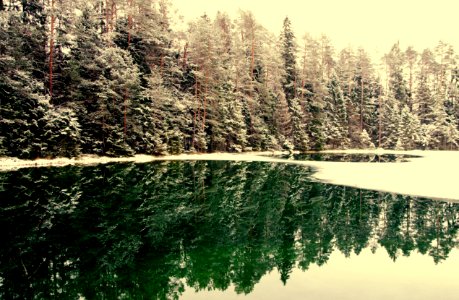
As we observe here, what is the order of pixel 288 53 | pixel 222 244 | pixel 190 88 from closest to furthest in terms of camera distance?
pixel 222 244 < pixel 190 88 < pixel 288 53

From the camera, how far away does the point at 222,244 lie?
9727mm

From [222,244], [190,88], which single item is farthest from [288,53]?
[222,244]

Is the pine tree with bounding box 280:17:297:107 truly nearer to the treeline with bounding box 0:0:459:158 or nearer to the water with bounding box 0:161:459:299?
the treeline with bounding box 0:0:459:158

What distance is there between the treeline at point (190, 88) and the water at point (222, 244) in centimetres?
1541

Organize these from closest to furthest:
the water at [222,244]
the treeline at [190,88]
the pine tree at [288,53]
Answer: the water at [222,244] → the treeline at [190,88] → the pine tree at [288,53]

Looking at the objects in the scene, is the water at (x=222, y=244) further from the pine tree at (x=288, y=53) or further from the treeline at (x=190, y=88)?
the pine tree at (x=288, y=53)

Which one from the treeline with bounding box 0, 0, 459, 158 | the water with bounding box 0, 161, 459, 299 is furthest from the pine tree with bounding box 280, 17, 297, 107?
the water with bounding box 0, 161, 459, 299

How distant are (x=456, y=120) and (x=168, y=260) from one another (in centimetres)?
8012

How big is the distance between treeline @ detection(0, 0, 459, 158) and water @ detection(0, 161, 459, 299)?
15.4 metres

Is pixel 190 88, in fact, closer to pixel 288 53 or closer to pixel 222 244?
pixel 288 53

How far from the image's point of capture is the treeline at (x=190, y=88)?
29.2 m

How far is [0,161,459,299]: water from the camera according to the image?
22.5ft

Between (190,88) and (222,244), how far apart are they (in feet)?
127

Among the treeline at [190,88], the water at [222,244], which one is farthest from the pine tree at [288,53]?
the water at [222,244]
